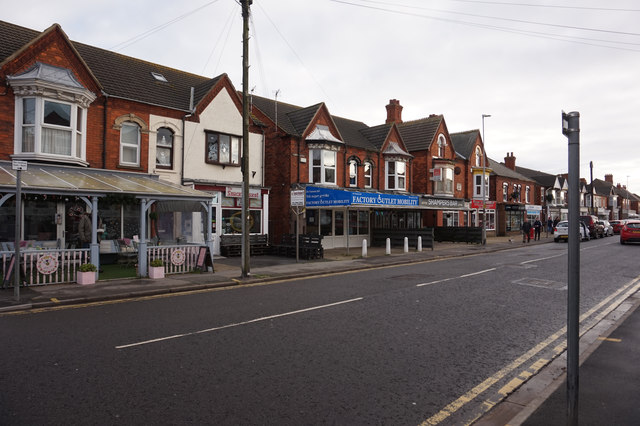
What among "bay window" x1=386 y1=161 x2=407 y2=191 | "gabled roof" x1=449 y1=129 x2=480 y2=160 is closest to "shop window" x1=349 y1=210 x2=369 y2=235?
"bay window" x1=386 y1=161 x2=407 y2=191

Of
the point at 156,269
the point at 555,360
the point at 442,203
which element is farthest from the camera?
the point at 442,203

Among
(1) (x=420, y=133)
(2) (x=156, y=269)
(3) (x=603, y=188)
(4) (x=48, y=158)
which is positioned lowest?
(2) (x=156, y=269)

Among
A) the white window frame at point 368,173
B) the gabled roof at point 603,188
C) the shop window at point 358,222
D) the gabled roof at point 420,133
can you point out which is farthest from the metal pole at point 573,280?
the gabled roof at point 603,188

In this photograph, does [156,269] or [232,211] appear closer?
[156,269]

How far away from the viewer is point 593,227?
3578cm

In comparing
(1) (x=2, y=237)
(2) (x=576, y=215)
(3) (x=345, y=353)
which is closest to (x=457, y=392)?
(3) (x=345, y=353)

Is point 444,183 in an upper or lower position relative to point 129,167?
upper

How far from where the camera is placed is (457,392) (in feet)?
14.5

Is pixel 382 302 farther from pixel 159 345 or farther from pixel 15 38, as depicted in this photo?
pixel 15 38

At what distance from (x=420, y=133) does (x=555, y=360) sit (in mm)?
29826

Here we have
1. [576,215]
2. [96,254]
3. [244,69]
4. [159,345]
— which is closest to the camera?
[576,215]

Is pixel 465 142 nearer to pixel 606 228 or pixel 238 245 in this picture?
pixel 606 228

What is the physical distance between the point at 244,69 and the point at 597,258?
60.2 feet

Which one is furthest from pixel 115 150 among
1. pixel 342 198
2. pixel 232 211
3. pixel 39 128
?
pixel 342 198
